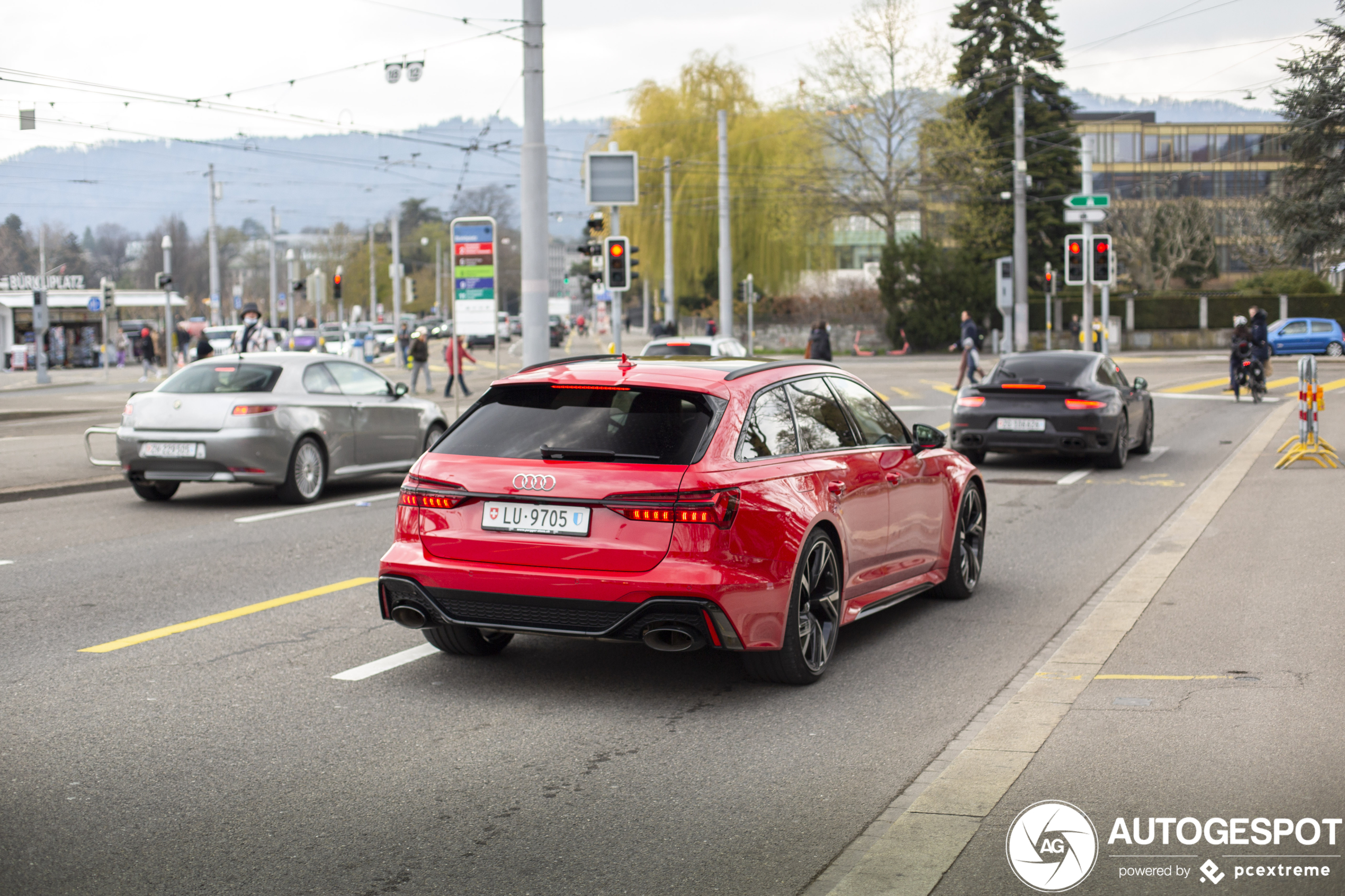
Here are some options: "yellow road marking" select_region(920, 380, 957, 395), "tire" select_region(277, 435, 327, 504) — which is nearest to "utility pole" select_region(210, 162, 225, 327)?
"yellow road marking" select_region(920, 380, 957, 395)

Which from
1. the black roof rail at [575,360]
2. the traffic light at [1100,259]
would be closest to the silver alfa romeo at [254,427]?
the black roof rail at [575,360]

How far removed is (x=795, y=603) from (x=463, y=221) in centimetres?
1588

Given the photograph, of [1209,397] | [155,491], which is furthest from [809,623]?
[1209,397]

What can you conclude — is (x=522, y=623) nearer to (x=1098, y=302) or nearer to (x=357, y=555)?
(x=357, y=555)

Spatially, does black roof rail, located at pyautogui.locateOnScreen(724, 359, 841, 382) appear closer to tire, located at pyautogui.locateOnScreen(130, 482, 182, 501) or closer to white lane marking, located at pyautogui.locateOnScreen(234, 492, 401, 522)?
white lane marking, located at pyautogui.locateOnScreen(234, 492, 401, 522)

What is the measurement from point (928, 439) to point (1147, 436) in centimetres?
1180

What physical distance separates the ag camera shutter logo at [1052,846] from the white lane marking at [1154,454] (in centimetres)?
1390

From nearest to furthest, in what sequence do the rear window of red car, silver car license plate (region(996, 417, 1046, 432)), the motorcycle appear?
1. the rear window of red car
2. silver car license plate (region(996, 417, 1046, 432))
3. the motorcycle

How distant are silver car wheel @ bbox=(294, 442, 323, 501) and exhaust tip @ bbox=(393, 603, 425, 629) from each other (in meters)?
7.63

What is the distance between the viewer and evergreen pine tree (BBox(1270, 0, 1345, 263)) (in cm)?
4747

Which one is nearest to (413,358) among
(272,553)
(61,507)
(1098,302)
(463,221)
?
(463,221)

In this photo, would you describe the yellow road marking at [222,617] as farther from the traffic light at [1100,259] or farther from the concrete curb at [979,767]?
the traffic light at [1100,259]

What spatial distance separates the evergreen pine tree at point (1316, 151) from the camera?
156 feet

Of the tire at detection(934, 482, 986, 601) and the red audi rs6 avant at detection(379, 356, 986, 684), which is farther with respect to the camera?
the tire at detection(934, 482, 986, 601)
